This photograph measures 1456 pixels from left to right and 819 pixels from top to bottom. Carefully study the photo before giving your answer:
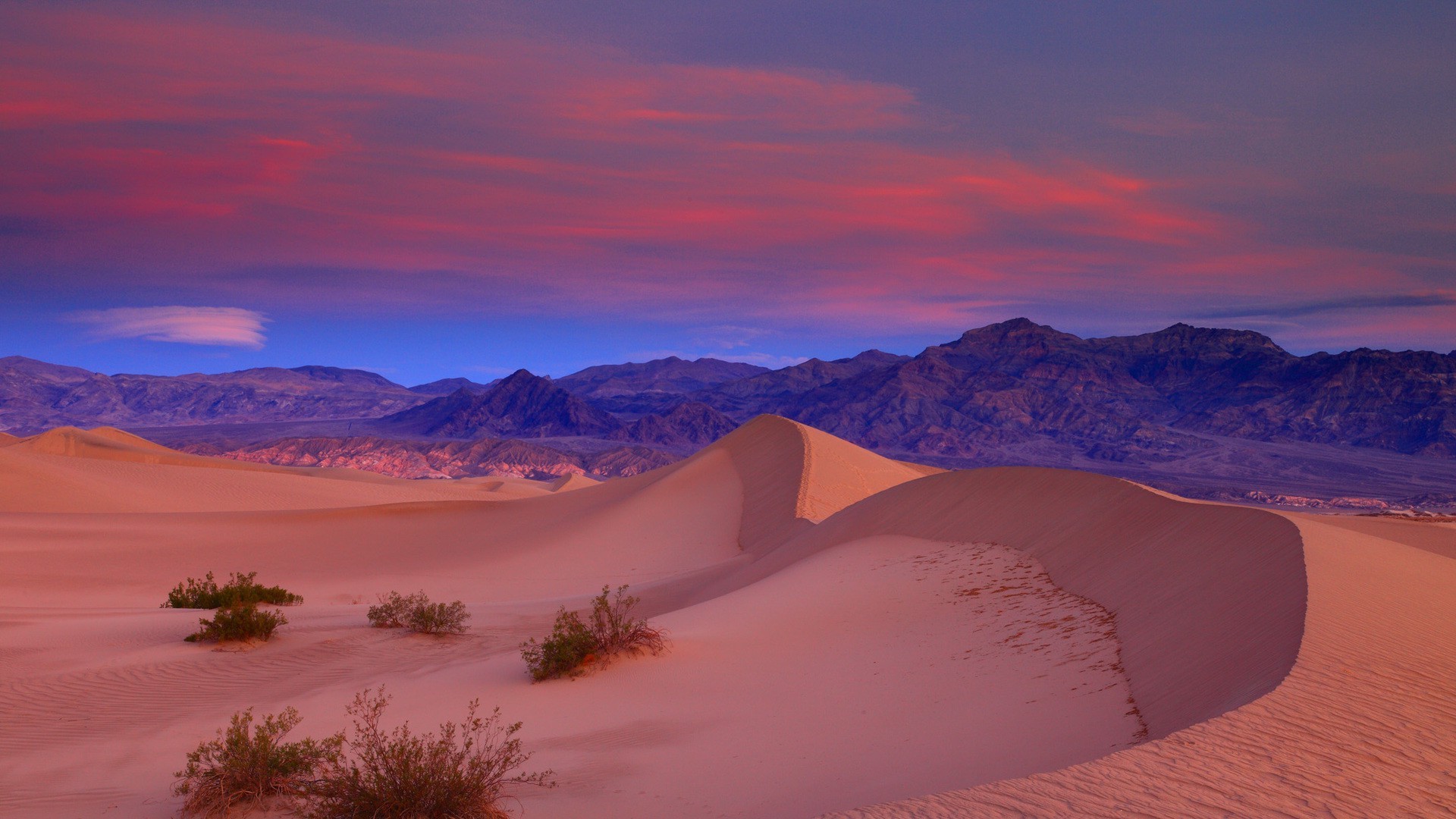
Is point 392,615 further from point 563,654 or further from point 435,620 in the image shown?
point 563,654

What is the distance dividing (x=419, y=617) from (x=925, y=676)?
25.3 ft

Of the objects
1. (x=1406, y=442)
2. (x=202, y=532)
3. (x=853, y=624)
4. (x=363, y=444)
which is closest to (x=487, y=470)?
(x=363, y=444)

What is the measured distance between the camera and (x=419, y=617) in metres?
12.6

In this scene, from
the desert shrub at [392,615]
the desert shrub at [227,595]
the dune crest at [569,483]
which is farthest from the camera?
the dune crest at [569,483]

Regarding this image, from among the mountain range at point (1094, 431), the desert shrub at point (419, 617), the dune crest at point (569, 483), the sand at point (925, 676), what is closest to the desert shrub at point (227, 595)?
the sand at point (925, 676)

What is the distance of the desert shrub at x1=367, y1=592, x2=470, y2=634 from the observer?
41.3 feet

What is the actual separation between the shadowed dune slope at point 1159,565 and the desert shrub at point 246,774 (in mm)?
5778

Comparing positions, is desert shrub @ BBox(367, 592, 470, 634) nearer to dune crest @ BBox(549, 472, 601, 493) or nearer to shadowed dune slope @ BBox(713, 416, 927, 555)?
shadowed dune slope @ BBox(713, 416, 927, 555)

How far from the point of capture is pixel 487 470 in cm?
11931

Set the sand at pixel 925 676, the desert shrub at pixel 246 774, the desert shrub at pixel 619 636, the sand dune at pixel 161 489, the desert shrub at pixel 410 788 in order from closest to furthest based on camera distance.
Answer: the sand at pixel 925 676, the desert shrub at pixel 410 788, the desert shrub at pixel 246 774, the desert shrub at pixel 619 636, the sand dune at pixel 161 489

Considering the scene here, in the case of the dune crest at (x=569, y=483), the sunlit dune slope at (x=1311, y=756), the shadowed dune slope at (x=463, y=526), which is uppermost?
the sunlit dune slope at (x=1311, y=756)

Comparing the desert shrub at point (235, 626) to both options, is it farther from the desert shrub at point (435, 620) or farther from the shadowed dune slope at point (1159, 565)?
the shadowed dune slope at point (1159, 565)

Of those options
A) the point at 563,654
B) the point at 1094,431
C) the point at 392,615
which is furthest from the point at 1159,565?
the point at 1094,431

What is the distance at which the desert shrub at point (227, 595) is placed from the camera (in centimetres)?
1336
